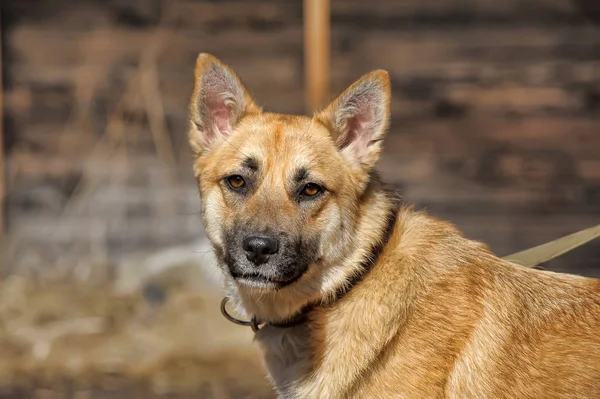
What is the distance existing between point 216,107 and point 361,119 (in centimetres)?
71

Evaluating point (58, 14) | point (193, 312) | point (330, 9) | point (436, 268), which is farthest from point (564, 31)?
point (436, 268)

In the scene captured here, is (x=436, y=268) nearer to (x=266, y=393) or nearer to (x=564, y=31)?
(x=266, y=393)

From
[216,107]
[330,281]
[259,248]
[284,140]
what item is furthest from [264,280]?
[216,107]

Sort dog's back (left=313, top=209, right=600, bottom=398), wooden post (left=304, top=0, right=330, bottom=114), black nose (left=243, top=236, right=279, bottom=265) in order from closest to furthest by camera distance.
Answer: dog's back (left=313, top=209, right=600, bottom=398)
black nose (left=243, top=236, right=279, bottom=265)
wooden post (left=304, top=0, right=330, bottom=114)

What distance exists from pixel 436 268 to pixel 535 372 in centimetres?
57

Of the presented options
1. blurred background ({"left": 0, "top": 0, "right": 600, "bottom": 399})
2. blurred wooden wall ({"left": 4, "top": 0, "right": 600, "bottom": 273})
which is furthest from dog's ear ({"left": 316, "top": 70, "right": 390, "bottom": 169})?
blurred wooden wall ({"left": 4, "top": 0, "right": 600, "bottom": 273})

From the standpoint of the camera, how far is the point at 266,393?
5953 millimetres

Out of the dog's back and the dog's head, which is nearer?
the dog's back

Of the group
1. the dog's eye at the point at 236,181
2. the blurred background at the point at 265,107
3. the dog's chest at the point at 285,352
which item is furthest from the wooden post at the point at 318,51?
the dog's chest at the point at 285,352

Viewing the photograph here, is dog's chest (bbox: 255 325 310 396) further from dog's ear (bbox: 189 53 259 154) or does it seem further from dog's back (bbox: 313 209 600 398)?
dog's ear (bbox: 189 53 259 154)

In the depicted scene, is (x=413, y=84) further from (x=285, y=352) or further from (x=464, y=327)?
(x=464, y=327)

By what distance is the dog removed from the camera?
10.6ft

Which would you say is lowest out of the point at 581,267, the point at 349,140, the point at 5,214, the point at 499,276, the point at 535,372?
the point at 581,267

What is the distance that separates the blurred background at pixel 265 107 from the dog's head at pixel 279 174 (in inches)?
167
